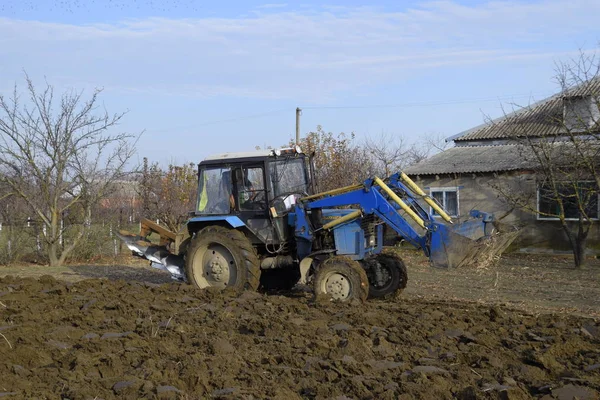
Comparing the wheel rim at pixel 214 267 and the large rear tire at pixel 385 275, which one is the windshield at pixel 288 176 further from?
the large rear tire at pixel 385 275

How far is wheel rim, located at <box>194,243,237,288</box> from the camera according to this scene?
11398mm

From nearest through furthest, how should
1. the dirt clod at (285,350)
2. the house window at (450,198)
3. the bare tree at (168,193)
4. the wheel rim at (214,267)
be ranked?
the dirt clod at (285,350), the wheel rim at (214,267), the house window at (450,198), the bare tree at (168,193)

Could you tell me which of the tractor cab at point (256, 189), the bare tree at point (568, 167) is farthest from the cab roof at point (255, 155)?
the bare tree at point (568, 167)

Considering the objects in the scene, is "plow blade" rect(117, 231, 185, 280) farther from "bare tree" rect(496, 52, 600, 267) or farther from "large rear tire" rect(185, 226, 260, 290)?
"bare tree" rect(496, 52, 600, 267)

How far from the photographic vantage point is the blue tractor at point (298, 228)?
33.6 ft

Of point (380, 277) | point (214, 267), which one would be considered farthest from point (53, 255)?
point (380, 277)

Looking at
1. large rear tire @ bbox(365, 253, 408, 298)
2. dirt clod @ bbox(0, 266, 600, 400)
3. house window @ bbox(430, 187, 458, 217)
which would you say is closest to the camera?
dirt clod @ bbox(0, 266, 600, 400)

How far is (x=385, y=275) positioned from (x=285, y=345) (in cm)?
403

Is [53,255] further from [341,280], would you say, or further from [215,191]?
[341,280]

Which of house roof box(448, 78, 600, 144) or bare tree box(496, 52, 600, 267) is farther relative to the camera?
house roof box(448, 78, 600, 144)

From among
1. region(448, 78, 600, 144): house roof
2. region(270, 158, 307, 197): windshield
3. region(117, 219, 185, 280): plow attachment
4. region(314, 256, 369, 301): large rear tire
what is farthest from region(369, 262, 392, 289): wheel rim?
region(448, 78, 600, 144): house roof

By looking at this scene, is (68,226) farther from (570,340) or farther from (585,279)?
(570,340)

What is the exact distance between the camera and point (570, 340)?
7.33 metres

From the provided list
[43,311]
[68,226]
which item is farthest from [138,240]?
[68,226]
